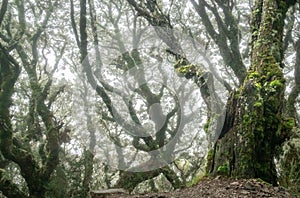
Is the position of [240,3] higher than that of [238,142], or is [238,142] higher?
[240,3]

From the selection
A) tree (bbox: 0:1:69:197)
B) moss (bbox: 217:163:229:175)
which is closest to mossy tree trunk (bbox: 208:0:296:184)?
moss (bbox: 217:163:229:175)

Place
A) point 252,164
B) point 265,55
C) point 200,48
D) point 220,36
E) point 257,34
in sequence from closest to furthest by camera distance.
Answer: point 252,164 → point 265,55 → point 257,34 → point 220,36 → point 200,48

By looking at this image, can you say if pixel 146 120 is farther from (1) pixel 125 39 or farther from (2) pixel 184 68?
(2) pixel 184 68

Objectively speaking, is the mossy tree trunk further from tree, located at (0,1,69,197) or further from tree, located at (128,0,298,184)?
tree, located at (0,1,69,197)

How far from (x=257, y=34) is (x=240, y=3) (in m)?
8.60

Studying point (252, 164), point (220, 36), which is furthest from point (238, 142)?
point (220, 36)

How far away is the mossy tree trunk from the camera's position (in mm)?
5234

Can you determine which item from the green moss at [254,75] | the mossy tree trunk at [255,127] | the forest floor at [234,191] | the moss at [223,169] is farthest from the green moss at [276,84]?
the forest floor at [234,191]

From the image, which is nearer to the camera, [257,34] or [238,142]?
[238,142]

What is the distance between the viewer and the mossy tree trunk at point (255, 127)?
523cm

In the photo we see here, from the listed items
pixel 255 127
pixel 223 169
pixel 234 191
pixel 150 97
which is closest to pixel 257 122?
pixel 255 127

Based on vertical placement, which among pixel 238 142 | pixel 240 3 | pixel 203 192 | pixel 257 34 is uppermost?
pixel 240 3

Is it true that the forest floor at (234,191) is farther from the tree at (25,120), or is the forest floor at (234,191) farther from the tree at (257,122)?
the tree at (25,120)

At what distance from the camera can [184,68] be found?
24.6 feet
